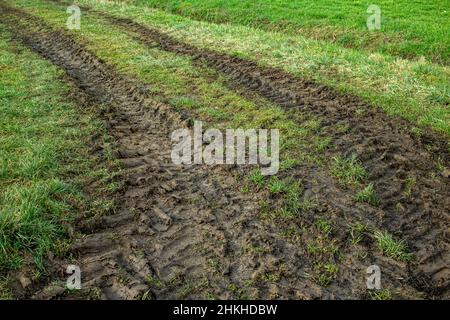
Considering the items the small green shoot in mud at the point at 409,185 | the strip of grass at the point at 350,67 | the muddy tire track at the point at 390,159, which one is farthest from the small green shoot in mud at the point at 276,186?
the strip of grass at the point at 350,67

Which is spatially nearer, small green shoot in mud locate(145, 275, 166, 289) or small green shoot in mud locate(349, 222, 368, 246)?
small green shoot in mud locate(145, 275, 166, 289)

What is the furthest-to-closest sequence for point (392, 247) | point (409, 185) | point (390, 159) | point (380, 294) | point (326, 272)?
1. point (390, 159)
2. point (409, 185)
3. point (392, 247)
4. point (326, 272)
5. point (380, 294)

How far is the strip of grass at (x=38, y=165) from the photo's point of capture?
446 cm

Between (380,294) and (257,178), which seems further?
(257,178)

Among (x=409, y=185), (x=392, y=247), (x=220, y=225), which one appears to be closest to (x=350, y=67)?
(x=409, y=185)

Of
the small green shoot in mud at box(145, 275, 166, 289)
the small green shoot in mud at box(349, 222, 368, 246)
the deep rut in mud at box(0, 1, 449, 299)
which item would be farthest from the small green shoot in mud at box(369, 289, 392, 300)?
the small green shoot in mud at box(145, 275, 166, 289)

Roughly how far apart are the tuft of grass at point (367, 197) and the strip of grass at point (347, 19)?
847 centimetres

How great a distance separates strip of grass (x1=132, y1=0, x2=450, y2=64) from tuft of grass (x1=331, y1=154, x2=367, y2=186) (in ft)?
25.5

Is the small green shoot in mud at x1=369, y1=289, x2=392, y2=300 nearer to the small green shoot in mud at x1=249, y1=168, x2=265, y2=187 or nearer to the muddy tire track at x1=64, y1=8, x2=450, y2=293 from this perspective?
the muddy tire track at x1=64, y1=8, x2=450, y2=293

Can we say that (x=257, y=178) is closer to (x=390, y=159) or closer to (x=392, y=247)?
(x=392, y=247)

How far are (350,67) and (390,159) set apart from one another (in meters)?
4.98

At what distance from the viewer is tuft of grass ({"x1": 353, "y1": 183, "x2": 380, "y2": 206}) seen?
5.36 meters

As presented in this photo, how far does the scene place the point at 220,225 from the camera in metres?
4.92

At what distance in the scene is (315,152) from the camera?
652cm
